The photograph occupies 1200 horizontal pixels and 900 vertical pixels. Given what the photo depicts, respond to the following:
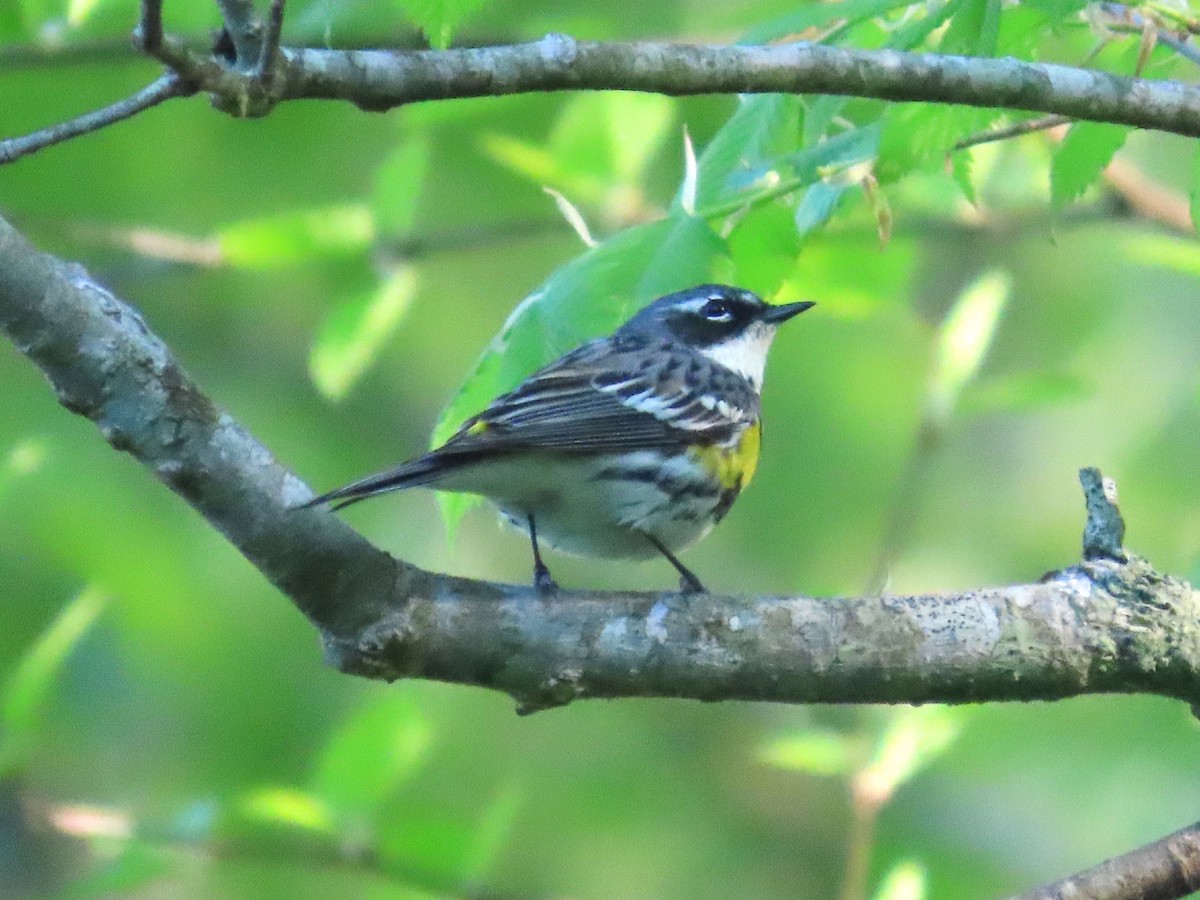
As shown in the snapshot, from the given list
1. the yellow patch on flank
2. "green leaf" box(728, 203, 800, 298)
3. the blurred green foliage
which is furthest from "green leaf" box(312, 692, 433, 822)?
"green leaf" box(728, 203, 800, 298)

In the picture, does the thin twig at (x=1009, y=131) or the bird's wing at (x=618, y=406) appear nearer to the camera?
the thin twig at (x=1009, y=131)

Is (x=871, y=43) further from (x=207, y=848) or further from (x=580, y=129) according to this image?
(x=207, y=848)

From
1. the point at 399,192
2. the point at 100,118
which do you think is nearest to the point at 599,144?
the point at 399,192

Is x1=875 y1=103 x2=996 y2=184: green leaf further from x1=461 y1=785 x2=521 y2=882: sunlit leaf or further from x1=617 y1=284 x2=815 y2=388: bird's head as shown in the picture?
x1=617 y1=284 x2=815 y2=388: bird's head

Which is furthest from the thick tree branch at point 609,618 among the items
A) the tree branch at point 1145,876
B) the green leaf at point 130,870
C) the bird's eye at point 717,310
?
the bird's eye at point 717,310

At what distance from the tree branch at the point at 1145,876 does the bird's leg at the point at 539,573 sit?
3.48ft

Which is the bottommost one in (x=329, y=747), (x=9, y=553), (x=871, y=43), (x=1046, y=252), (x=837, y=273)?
(x=9, y=553)

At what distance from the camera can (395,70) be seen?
2135 mm

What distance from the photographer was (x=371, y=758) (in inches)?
153

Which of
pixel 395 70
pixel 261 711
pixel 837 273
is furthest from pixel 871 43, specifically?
pixel 261 711

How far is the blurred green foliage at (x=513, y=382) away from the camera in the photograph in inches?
152

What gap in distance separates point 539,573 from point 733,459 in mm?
1008

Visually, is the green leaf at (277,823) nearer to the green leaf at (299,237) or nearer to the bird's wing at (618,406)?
the bird's wing at (618,406)

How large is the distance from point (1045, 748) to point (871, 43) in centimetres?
412
